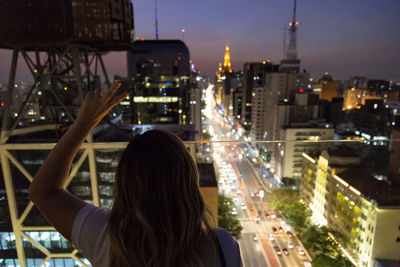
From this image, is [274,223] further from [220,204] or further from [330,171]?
[330,171]

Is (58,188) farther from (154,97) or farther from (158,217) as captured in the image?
(154,97)

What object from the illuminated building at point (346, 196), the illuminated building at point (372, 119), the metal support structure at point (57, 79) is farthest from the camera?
the illuminated building at point (372, 119)

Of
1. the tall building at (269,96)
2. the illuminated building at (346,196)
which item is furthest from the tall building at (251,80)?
the illuminated building at (346,196)

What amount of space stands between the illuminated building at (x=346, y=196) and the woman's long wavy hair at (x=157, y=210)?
3.11 m

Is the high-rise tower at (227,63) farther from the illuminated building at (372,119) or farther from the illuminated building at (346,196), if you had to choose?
the illuminated building at (346,196)

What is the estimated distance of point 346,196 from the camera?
5414 mm

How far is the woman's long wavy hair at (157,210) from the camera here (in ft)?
1.23

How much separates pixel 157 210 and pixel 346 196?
20.4 feet

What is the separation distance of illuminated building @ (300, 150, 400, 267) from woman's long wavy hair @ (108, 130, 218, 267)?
122 inches

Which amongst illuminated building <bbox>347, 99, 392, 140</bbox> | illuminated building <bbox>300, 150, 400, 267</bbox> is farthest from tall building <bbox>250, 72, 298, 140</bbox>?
illuminated building <bbox>300, 150, 400, 267</bbox>

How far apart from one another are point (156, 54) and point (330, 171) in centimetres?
1477

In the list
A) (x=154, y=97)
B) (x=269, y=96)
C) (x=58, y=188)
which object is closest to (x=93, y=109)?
(x=58, y=188)

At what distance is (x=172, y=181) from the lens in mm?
379

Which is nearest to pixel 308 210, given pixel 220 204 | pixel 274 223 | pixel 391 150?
pixel 274 223
